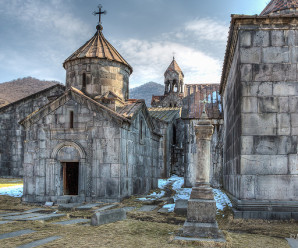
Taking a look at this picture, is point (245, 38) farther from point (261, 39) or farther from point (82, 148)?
point (82, 148)

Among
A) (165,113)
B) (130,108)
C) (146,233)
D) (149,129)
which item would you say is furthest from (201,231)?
(165,113)

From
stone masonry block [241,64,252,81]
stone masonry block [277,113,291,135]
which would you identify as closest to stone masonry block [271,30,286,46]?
stone masonry block [241,64,252,81]

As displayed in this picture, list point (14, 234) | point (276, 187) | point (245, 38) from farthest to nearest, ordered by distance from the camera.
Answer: point (245, 38)
point (276, 187)
point (14, 234)

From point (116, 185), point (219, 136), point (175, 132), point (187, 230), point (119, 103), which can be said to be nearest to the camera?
point (187, 230)

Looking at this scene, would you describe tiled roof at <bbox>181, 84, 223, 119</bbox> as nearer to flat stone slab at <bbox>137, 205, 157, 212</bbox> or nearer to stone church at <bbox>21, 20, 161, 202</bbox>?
stone church at <bbox>21, 20, 161, 202</bbox>

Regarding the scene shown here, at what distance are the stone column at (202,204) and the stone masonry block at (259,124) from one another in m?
1.67

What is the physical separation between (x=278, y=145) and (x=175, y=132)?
20813mm

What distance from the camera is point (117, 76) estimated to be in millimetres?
14023

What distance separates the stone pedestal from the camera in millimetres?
5724

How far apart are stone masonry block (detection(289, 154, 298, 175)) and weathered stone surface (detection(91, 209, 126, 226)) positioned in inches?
167

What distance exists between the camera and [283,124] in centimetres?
782

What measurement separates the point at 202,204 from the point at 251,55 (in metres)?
4.18

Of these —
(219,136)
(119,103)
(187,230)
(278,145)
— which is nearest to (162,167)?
(219,136)

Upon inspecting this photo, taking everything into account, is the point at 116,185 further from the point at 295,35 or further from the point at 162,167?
the point at 162,167
